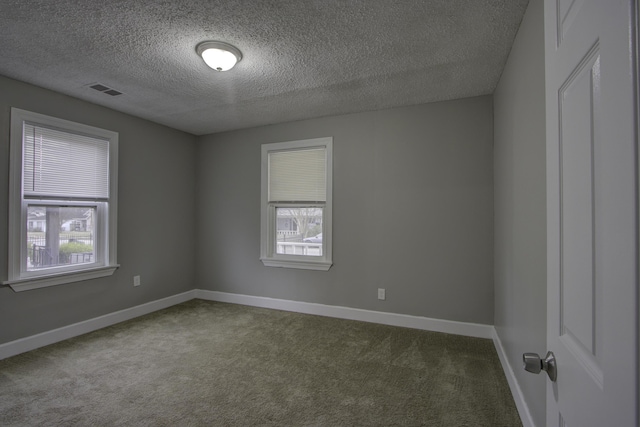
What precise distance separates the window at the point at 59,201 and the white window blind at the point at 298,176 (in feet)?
6.39

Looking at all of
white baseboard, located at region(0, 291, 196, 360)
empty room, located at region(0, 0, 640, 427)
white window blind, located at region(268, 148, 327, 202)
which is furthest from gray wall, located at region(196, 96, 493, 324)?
white baseboard, located at region(0, 291, 196, 360)

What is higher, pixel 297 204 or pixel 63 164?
pixel 63 164

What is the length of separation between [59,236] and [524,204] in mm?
4310

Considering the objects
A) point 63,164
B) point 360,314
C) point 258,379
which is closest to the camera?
point 258,379

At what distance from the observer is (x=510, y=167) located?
251 centimetres

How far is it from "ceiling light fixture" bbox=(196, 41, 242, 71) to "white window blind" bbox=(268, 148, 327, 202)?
185 centimetres

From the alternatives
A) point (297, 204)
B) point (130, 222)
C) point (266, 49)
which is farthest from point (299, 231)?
point (266, 49)

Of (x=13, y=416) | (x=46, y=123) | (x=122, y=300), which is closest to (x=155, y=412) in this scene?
(x=13, y=416)

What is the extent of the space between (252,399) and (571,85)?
2.50m

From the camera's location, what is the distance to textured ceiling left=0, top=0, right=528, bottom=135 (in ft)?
6.66

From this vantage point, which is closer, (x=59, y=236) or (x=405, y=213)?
(x=59, y=236)

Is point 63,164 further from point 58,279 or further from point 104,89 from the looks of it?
point 58,279

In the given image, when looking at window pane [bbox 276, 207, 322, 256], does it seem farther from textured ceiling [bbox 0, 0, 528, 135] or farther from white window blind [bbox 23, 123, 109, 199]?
white window blind [bbox 23, 123, 109, 199]

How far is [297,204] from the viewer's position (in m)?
4.36
